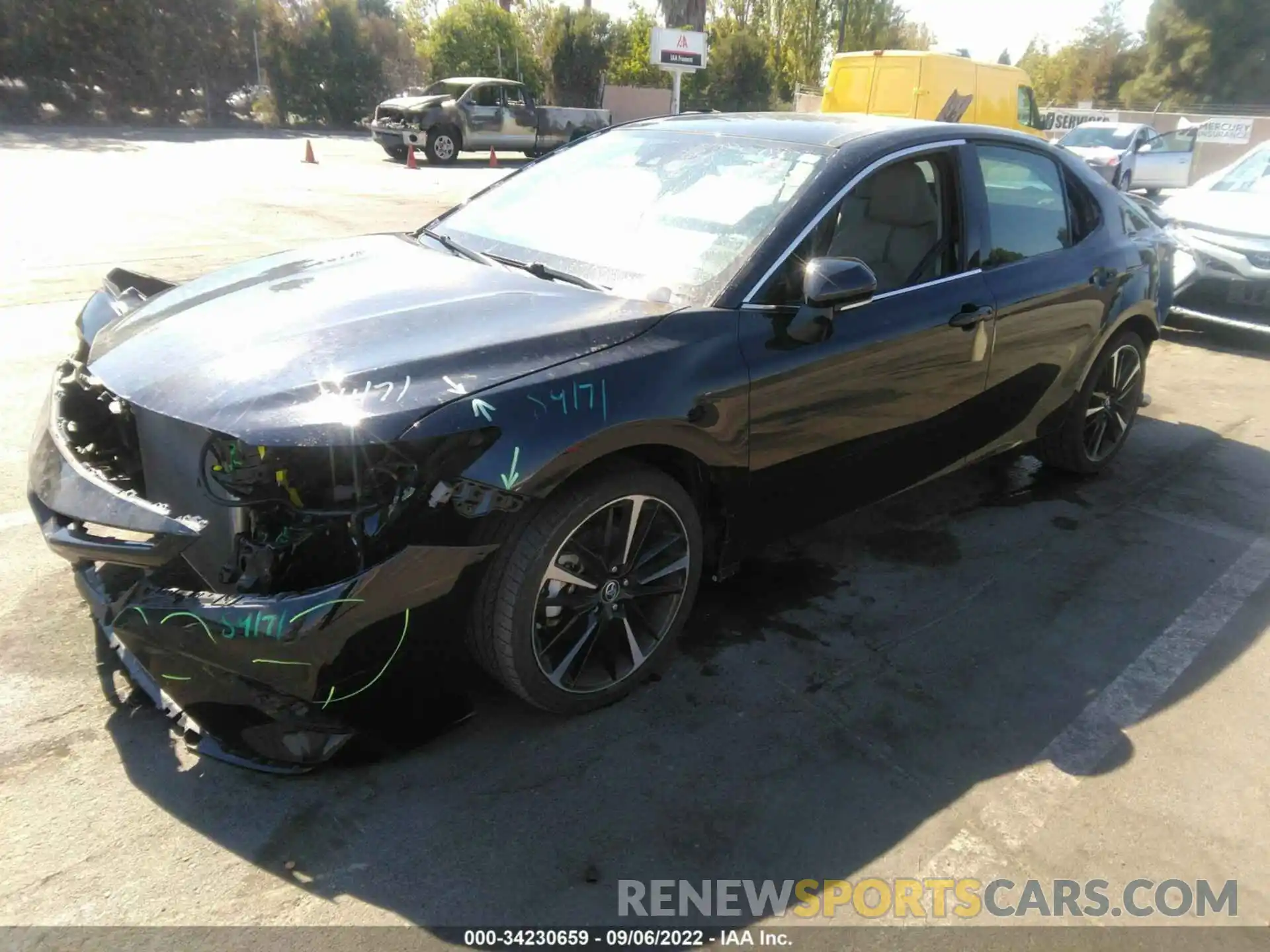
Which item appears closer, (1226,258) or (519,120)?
(1226,258)

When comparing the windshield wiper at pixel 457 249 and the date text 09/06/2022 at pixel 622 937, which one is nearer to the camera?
the date text 09/06/2022 at pixel 622 937

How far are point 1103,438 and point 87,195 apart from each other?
12.8 meters

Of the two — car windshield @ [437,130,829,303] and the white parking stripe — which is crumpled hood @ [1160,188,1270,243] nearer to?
the white parking stripe

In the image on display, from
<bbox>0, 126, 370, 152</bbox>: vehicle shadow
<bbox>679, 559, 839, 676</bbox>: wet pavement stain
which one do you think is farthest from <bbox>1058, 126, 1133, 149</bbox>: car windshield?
<bbox>0, 126, 370, 152</bbox>: vehicle shadow

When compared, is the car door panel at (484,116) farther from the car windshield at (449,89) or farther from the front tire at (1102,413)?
the front tire at (1102,413)

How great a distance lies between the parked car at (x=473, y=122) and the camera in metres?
20.0

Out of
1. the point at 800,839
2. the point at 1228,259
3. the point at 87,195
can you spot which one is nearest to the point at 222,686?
the point at 800,839

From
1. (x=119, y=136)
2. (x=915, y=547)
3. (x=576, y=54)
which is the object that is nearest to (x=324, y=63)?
(x=576, y=54)

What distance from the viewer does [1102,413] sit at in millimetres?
4930

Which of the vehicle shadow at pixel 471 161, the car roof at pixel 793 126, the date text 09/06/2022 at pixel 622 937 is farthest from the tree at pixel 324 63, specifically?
the date text 09/06/2022 at pixel 622 937

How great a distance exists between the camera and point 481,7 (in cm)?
3359

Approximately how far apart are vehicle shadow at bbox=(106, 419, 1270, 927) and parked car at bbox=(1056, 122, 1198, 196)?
1693 centimetres

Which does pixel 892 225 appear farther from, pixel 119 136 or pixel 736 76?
pixel 736 76

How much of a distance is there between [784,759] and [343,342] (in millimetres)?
1759
